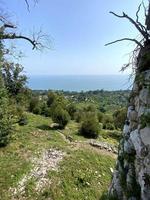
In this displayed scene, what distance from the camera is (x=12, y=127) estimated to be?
19.5m

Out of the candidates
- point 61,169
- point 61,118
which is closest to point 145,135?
point 61,169

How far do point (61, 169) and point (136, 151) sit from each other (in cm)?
881

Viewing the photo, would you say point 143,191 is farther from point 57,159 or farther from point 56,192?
point 57,159

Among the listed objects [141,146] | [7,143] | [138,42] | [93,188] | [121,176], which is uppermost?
[138,42]

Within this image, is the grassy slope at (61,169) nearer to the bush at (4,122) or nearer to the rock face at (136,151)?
the bush at (4,122)

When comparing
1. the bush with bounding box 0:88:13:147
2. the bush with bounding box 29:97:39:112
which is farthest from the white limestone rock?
the bush with bounding box 29:97:39:112

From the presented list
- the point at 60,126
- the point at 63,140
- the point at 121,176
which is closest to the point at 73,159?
the point at 63,140

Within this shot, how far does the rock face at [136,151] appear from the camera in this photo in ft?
21.7

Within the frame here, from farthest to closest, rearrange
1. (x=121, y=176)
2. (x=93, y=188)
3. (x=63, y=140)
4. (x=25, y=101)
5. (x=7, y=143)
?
1. (x=25, y=101)
2. (x=63, y=140)
3. (x=7, y=143)
4. (x=93, y=188)
5. (x=121, y=176)

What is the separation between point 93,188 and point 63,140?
18.6 feet

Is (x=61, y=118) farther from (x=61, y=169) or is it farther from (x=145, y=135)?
(x=145, y=135)

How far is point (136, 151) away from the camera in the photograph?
7.13 metres

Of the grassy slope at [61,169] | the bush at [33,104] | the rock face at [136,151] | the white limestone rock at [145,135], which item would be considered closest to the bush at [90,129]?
the grassy slope at [61,169]

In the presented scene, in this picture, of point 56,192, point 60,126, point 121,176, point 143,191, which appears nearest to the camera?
point 143,191
